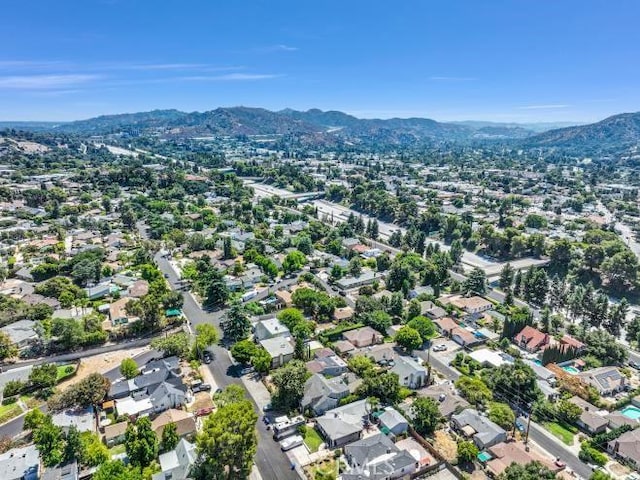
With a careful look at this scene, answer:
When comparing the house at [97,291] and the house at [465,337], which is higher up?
the house at [97,291]

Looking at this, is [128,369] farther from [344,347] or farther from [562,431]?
[562,431]

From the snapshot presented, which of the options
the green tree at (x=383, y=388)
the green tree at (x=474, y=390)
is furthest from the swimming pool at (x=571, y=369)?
the green tree at (x=383, y=388)

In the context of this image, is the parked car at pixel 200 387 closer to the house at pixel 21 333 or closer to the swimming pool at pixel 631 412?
the house at pixel 21 333

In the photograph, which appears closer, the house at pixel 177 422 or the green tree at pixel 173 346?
the house at pixel 177 422

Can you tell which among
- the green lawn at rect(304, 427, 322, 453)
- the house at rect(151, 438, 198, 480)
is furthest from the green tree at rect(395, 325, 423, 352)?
the house at rect(151, 438, 198, 480)

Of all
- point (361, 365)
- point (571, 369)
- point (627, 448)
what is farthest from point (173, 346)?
point (571, 369)

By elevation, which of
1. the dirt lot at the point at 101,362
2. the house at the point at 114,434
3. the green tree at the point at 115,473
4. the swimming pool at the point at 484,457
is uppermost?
the green tree at the point at 115,473

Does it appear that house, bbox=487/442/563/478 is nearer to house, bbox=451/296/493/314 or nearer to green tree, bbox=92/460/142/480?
green tree, bbox=92/460/142/480
